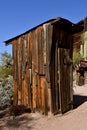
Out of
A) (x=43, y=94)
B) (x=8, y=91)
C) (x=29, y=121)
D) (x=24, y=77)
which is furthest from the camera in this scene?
(x=8, y=91)

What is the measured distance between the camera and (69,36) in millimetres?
11859

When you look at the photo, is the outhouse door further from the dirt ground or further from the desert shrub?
the desert shrub

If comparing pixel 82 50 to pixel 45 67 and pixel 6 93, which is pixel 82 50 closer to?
pixel 6 93

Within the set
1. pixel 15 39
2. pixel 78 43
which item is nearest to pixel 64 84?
pixel 15 39

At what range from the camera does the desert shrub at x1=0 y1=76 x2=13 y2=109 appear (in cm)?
1259

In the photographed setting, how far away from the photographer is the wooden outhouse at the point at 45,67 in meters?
10.5

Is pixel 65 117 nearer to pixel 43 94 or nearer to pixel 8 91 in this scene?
pixel 43 94

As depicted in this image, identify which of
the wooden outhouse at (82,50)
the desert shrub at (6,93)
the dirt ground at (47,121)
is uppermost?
the wooden outhouse at (82,50)

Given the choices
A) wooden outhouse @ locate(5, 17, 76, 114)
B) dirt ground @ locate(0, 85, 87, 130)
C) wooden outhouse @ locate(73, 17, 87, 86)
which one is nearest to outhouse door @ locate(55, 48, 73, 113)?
wooden outhouse @ locate(5, 17, 76, 114)

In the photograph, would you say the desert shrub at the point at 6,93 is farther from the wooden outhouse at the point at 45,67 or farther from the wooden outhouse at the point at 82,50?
the wooden outhouse at the point at 82,50

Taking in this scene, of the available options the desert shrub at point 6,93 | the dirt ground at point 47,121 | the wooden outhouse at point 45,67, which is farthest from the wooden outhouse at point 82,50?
the dirt ground at point 47,121

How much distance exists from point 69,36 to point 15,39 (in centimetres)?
236

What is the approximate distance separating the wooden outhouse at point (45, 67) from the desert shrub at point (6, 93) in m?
0.68

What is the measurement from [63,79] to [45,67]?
1.04 meters
